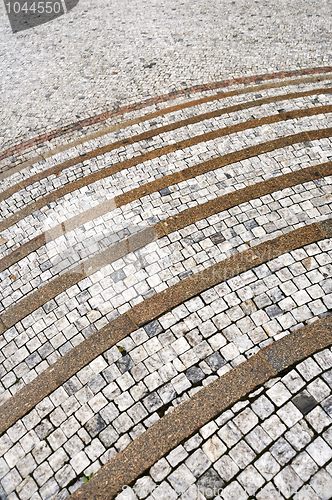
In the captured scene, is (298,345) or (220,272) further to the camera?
(220,272)

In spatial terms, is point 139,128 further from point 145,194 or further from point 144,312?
point 144,312

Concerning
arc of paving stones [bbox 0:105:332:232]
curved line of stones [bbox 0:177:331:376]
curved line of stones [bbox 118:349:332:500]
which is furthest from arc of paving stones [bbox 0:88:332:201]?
curved line of stones [bbox 118:349:332:500]

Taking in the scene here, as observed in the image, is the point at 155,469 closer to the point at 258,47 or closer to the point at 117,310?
the point at 117,310

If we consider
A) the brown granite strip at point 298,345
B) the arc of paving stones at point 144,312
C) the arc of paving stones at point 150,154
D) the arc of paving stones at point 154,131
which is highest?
the arc of paving stones at point 154,131

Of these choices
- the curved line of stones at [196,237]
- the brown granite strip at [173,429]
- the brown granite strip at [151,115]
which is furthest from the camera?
the brown granite strip at [151,115]

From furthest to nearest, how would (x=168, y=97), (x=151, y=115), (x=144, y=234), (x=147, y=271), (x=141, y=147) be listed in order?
(x=168, y=97), (x=151, y=115), (x=141, y=147), (x=144, y=234), (x=147, y=271)

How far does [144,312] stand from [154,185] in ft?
8.34

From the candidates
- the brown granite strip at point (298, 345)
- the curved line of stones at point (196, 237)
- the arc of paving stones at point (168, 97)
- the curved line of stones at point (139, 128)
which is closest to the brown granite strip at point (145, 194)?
the curved line of stones at point (196, 237)

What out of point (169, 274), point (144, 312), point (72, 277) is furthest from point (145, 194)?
point (144, 312)

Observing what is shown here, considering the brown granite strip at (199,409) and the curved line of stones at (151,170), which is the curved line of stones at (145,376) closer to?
the brown granite strip at (199,409)

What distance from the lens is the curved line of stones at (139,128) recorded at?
6.80 meters

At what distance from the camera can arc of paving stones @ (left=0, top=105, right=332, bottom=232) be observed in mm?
6121

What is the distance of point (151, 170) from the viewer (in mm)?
6238

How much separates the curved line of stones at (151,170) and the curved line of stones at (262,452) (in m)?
4.08
